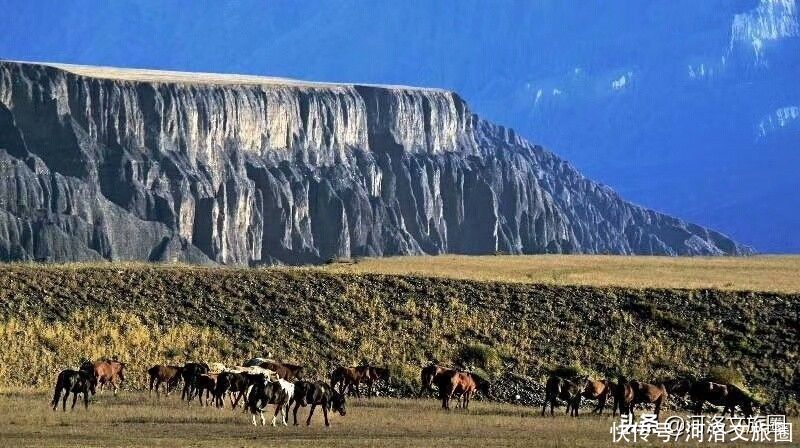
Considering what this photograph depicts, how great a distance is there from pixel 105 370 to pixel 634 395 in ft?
54.1

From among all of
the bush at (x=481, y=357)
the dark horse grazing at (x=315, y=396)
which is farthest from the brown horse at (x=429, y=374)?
the dark horse grazing at (x=315, y=396)

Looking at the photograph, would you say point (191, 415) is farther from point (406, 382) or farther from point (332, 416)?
point (406, 382)

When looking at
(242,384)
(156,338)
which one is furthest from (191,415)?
(156,338)

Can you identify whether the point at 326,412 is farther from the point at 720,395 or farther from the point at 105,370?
the point at 720,395

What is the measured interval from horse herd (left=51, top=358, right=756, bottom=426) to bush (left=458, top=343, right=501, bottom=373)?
15.2 ft

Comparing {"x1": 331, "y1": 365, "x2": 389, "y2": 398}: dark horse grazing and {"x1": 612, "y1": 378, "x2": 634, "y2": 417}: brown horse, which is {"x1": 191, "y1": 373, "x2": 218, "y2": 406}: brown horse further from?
{"x1": 612, "y1": 378, "x2": 634, "y2": 417}: brown horse

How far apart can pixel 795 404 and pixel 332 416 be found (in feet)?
59.7

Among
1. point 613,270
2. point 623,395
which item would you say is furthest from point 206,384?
point 613,270

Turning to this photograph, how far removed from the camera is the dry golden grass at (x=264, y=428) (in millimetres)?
44562

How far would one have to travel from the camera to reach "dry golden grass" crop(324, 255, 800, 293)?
79.7m

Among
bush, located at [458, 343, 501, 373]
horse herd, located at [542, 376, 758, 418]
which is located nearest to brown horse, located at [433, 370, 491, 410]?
horse herd, located at [542, 376, 758, 418]

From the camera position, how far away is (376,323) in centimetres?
6931

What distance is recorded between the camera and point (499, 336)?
2702 inches

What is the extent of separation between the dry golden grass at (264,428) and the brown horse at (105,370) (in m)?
0.68
